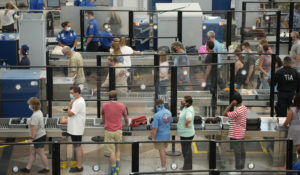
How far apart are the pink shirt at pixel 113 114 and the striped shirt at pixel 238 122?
2.00m

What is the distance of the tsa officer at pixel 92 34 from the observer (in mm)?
18938

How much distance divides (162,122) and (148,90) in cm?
156

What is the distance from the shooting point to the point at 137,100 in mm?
13906

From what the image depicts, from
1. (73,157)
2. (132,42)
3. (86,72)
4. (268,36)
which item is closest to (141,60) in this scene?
(132,42)

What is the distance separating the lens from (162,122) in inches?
489

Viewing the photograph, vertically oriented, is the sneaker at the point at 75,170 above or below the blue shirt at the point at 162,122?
below

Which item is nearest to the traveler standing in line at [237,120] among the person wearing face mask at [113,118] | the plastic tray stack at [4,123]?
the person wearing face mask at [113,118]

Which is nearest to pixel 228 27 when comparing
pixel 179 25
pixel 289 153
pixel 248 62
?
pixel 179 25

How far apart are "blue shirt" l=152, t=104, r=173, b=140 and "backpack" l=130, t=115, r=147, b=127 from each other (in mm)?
824

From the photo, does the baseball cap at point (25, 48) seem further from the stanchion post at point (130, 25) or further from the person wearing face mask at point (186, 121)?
the person wearing face mask at point (186, 121)

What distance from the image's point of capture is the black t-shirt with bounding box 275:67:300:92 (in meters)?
14.4

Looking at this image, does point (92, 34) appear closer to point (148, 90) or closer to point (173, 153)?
point (148, 90)

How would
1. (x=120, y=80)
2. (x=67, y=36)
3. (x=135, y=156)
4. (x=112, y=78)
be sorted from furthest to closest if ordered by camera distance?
(x=67, y=36) < (x=120, y=80) < (x=112, y=78) < (x=135, y=156)

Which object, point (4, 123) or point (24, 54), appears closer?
point (4, 123)
